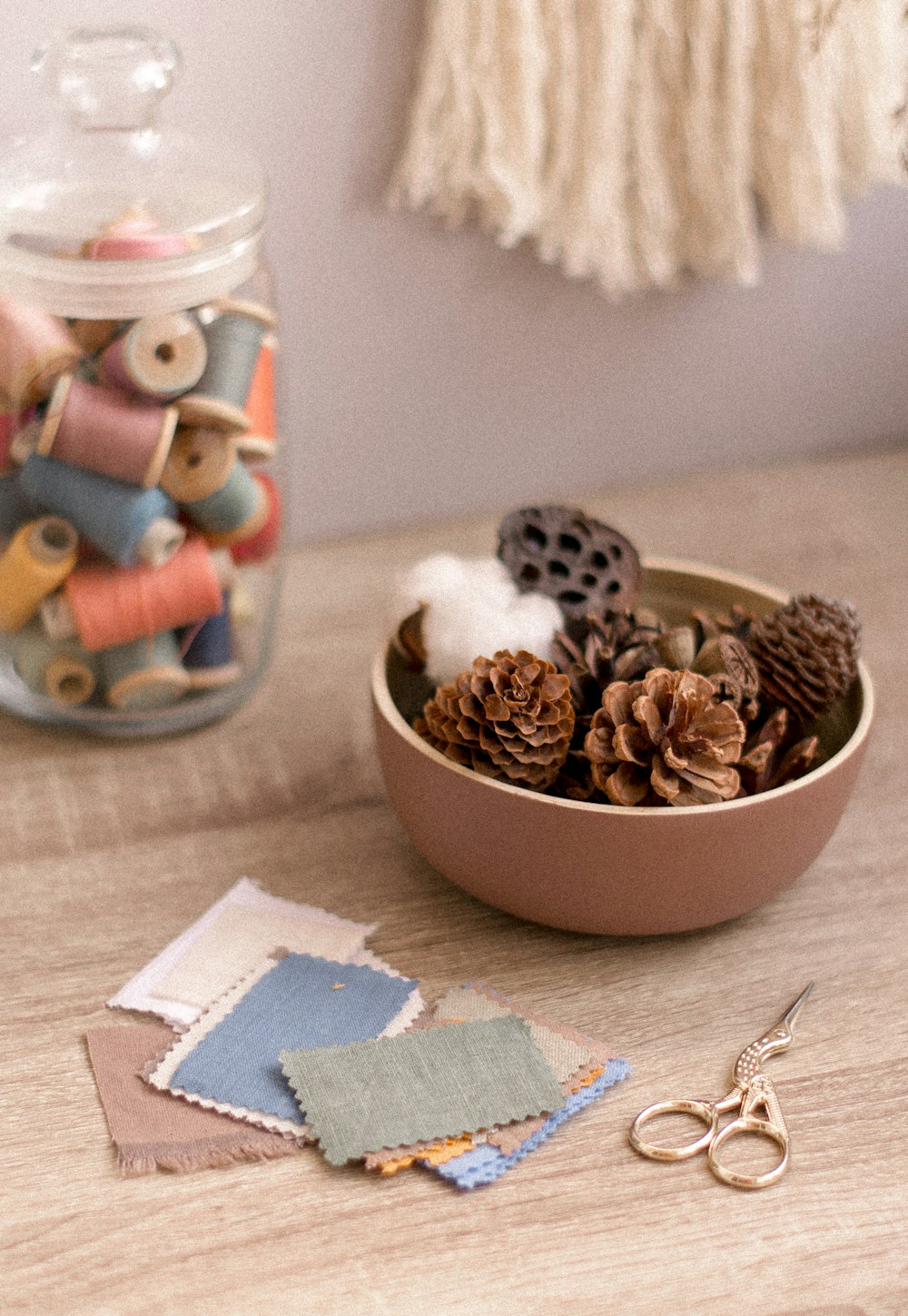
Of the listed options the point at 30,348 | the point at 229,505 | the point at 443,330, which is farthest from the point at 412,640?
the point at 443,330

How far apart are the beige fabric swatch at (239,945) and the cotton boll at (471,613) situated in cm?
13

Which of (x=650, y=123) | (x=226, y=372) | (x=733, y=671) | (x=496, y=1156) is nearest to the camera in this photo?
(x=496, y=1156)

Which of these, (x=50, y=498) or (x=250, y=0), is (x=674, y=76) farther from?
(x=50, y=498)

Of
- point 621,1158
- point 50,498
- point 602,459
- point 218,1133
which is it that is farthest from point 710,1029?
point 602,459

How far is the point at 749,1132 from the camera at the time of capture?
1.82ft

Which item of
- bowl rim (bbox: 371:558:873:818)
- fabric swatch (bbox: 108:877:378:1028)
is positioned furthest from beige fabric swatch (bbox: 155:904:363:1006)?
bowl rim (bbox: 371:558:873:818)

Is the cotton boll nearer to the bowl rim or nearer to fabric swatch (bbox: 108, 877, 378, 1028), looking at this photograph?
the bowl rim

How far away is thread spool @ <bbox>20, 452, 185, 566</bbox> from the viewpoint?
0.72 metres

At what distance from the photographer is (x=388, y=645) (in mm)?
700

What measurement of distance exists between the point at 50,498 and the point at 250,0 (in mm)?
356

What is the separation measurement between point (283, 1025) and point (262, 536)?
0.33m

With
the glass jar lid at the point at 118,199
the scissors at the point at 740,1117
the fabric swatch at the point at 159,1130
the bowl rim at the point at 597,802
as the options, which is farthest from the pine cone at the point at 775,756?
the glass jar lid at the point at 118,199

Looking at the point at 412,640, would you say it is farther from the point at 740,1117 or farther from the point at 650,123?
the point at 650,123

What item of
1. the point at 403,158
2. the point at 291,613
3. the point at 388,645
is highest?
the point at 403,158
